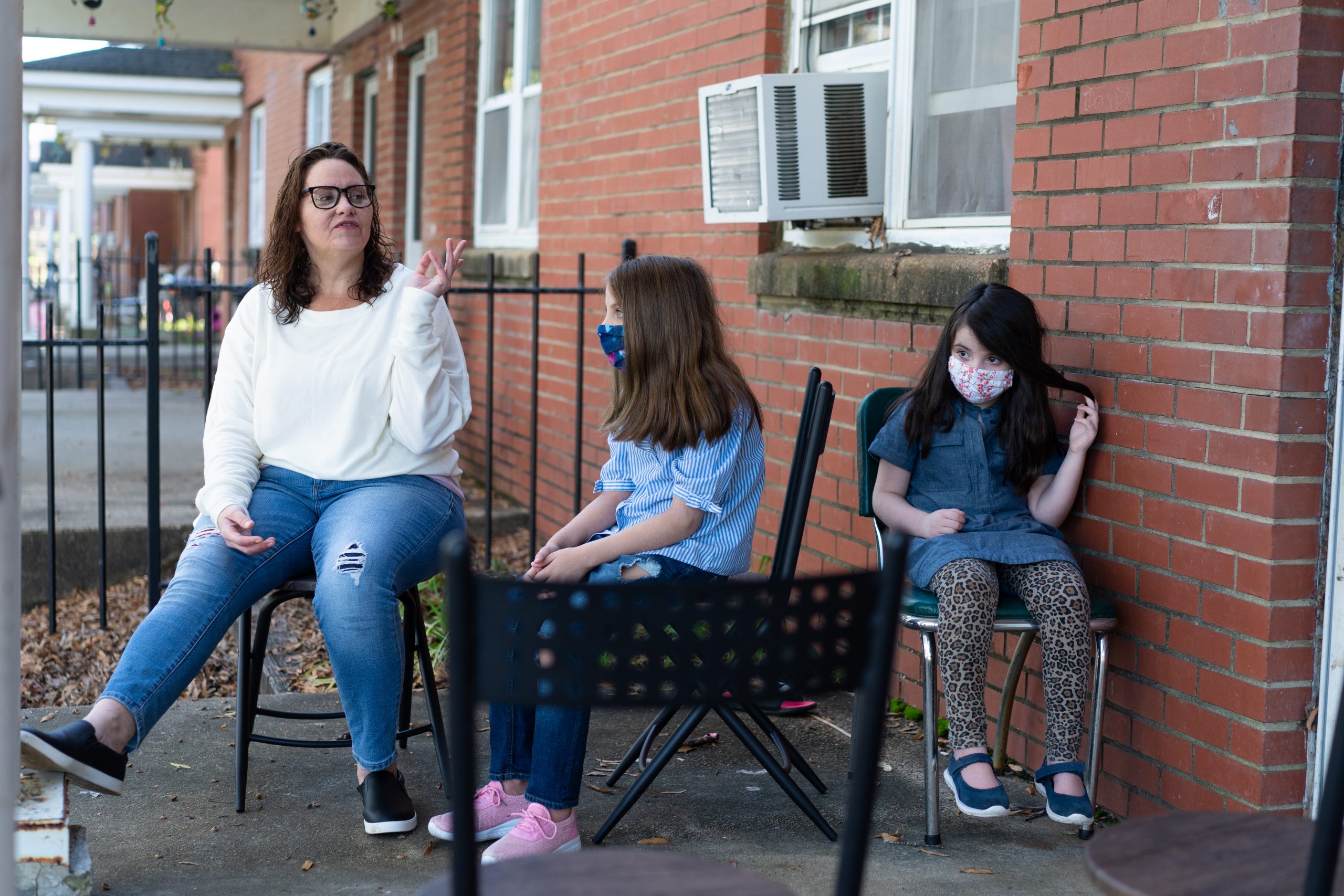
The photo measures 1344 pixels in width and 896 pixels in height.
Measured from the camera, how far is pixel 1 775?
1823mm

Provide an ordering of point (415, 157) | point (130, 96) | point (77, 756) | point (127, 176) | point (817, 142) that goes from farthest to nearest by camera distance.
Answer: point (127, 176) → point (130, 96) → point (415, 157) → point (817, 142) → point (77, 756)

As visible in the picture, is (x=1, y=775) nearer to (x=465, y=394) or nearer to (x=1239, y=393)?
(x=465, y=394)

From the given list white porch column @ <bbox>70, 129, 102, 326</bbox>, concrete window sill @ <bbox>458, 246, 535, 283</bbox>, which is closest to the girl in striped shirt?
concrete window sill @ <bbox>458, 246, 535, 283</bbox>

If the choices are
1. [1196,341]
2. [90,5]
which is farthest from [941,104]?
[90,5]

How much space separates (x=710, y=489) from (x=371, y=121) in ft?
28.0

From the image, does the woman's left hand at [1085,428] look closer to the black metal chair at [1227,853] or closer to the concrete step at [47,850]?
the black metal chair at [1227,853]

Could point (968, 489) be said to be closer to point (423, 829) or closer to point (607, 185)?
point (423, 829)

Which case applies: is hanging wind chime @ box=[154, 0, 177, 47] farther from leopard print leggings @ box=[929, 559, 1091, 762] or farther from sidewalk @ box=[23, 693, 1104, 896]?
leopard print leggings @ box=[929, 559, 1091, 762]

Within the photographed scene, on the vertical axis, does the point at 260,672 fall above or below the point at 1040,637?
below

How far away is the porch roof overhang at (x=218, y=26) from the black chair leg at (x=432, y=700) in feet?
26.6

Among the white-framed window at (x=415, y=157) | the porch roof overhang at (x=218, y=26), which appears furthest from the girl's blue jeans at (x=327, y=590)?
the porch roof overhang at (x=218, y=26)

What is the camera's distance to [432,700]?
10.3 feet

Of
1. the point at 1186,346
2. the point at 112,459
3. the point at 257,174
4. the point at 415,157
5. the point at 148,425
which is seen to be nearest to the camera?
the point at 1186,346

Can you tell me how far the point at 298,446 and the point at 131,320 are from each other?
68.1ft
